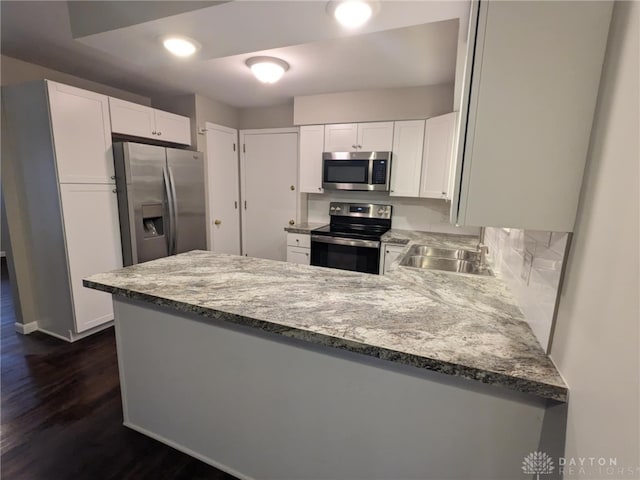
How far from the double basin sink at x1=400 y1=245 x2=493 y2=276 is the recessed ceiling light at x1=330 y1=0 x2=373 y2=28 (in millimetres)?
1395

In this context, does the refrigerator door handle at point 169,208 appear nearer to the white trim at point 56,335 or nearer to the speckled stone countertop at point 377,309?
the white trim at point 56,335

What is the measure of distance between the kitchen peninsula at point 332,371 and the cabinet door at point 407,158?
1.73 m

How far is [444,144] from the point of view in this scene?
2926mm

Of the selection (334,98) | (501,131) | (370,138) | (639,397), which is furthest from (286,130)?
(639,397)

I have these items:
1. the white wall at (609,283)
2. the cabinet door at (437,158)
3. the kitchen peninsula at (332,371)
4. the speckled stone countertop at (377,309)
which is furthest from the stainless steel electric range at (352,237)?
the white wall at (609,283)

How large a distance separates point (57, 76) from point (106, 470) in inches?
131

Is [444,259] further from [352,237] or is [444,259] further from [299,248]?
[299,248]

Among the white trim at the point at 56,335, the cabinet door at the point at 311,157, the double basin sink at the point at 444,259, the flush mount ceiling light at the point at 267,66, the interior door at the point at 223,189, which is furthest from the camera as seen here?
the interior door at the point at 223,189

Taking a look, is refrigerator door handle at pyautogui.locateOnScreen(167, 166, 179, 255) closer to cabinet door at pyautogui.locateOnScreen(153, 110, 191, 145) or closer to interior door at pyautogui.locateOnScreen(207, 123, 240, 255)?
cabinet door at pyautogui.locateOnScreen(153, 110, 191, 145)

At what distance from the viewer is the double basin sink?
2.25m

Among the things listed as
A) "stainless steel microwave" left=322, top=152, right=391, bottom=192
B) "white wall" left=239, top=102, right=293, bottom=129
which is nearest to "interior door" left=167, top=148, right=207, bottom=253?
"white wall" left=239, top=102, right=293, bottom=129

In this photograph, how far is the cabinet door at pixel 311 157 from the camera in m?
3.50

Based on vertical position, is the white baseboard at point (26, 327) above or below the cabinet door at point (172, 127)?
below

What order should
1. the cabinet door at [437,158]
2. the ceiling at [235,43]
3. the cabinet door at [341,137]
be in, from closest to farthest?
1. the ceiling at [235,43]
2. the cabinet door at [437,158]
3. the cabinet door at [341,137]
